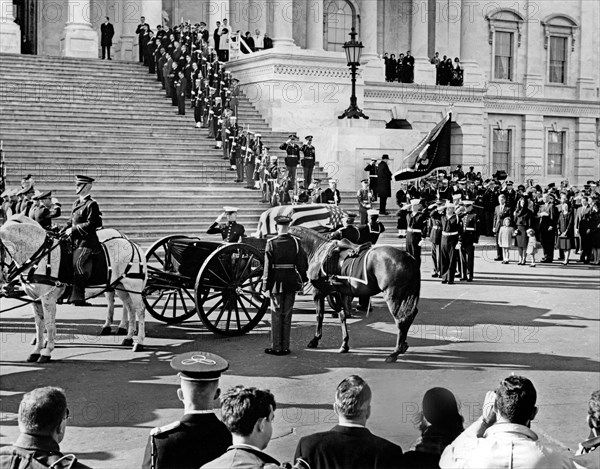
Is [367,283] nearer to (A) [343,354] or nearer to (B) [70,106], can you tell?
(A) [343,354]

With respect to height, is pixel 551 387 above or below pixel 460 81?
below

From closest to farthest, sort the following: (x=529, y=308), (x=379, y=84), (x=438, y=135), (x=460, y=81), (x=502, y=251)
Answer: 1. (x=529, y=308)
2. (x=438, y=135)
3. (x=502, y=251)
4. (x=379, y=84)
5. (x=460, y=81)

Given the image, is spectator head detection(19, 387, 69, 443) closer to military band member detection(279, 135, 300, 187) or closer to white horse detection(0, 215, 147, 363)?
white horse detection(0, 215, 147, 363)

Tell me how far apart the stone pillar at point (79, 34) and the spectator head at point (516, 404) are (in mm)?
31190

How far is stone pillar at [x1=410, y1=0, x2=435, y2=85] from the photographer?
44.8 metres

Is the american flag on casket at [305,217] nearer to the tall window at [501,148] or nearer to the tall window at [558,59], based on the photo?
the tall window at [501,148]

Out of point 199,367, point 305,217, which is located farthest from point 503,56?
point 199,367

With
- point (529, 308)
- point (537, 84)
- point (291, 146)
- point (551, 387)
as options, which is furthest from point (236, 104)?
point (537, 84)

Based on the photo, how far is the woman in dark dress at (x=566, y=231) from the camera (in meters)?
26.2

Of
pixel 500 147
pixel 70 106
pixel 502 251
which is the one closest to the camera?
pixel 502 251

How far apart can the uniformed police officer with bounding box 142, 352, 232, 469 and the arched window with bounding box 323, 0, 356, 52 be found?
44.2 meters

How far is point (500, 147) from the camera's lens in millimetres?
48156

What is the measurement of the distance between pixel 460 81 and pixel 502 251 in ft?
67.1

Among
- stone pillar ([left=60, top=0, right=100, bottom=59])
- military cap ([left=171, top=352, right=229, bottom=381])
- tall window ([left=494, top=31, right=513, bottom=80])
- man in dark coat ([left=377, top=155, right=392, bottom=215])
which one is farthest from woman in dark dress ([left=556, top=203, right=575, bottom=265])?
tall window ([left=494, top=31, right=513, bottom=80])
